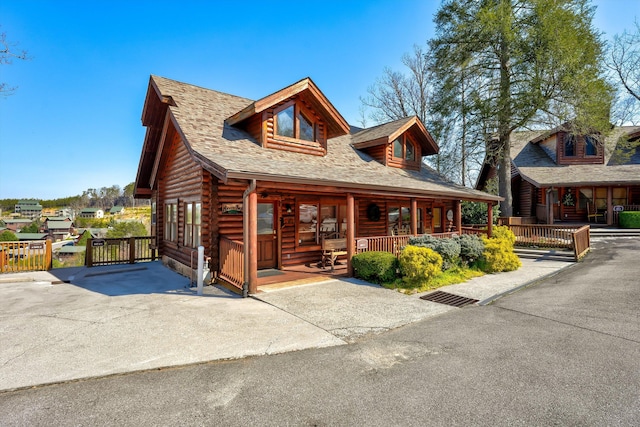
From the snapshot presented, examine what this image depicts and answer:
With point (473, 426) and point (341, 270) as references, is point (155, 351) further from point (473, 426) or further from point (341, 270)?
point (341, 270)

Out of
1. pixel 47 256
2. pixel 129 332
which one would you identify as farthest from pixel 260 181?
pixel 47 256

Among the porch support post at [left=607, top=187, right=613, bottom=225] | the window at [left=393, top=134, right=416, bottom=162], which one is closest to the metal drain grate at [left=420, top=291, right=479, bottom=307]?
the window at [left=393, top=134, right=416, bottom=162]

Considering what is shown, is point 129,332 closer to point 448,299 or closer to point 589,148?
point 448,299

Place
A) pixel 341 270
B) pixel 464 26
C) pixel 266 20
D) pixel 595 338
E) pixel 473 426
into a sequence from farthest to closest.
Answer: pixel 464 26, pixel 266 20, pixel 341 270, pixel 595 338, pixel 473 426

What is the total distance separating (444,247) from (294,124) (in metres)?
7.08

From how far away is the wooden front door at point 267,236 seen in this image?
411 inches

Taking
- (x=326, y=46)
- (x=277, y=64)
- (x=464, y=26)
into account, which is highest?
(x=464, y=26)

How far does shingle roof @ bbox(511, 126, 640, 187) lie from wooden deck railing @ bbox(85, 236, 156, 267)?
22746 millimetres

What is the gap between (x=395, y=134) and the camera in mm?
14930

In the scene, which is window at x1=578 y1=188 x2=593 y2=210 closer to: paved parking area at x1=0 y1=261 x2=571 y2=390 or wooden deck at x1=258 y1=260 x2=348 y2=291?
paved parking area at x1=0 y1=261 x2=571 y2=390

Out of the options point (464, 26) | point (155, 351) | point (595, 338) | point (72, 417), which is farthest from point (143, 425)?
point (464, 26)

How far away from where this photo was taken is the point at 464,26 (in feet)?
61.6

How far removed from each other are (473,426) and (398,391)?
825mm

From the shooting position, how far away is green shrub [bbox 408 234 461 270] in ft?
32.9
